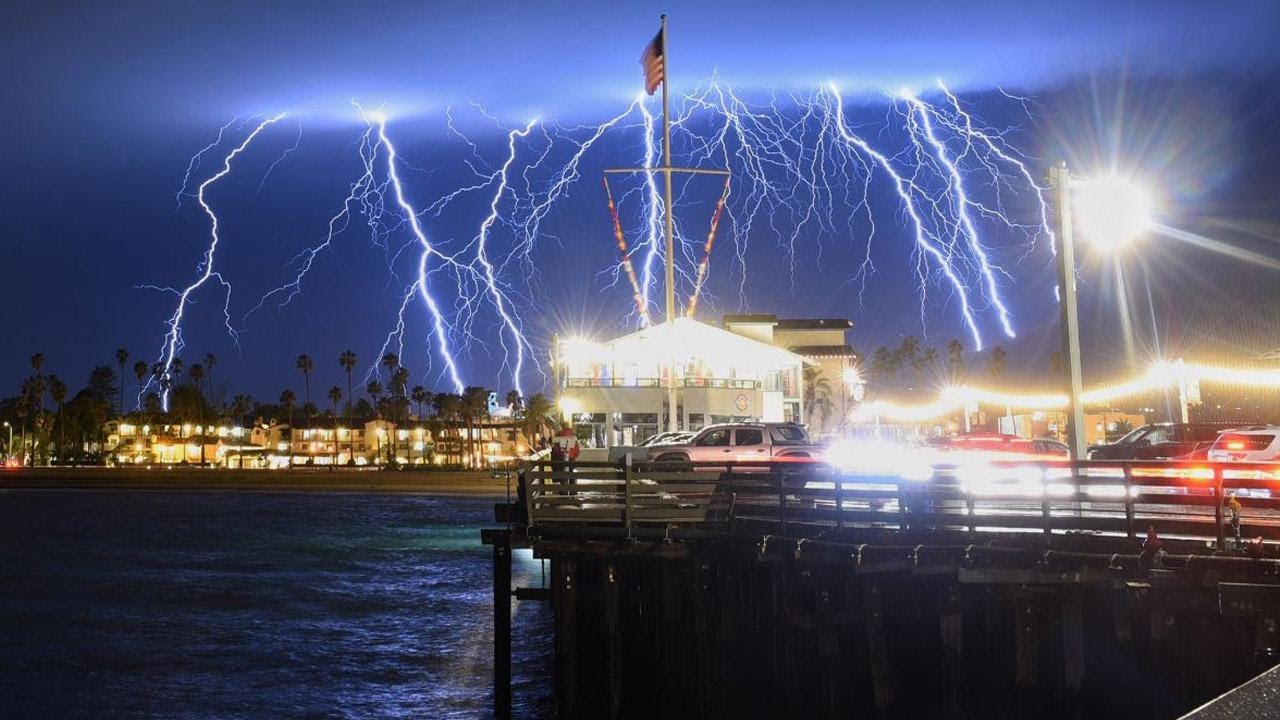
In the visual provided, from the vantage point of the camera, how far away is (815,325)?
9950 cm

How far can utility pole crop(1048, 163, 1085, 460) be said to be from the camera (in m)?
16.6

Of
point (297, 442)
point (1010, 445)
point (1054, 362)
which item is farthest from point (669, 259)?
point (297, 442)

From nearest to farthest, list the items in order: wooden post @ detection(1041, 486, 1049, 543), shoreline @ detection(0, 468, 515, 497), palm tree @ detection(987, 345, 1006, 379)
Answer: wooden post @ detection(1041, 486, 1049, 543), palm tree @ detection(987, 345, 1006, 379), shoreline @ detection(0, 468, 515, 497)

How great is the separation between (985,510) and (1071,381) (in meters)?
3.60

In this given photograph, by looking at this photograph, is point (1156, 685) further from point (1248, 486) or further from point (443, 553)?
point (443, 553)

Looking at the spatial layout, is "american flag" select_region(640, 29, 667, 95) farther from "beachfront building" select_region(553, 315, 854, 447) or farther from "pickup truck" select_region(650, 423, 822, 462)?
"beachfront building" select_region(553, 315, 854, 447)

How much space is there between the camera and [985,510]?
63.4ft

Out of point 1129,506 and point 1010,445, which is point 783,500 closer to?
point 1129,506

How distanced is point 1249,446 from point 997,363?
66320 mm

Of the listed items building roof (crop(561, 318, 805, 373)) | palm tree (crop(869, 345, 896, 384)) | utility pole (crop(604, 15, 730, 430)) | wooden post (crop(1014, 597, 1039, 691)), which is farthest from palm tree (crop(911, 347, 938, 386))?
wooden post (crop(1014, 597, 1039, 691))

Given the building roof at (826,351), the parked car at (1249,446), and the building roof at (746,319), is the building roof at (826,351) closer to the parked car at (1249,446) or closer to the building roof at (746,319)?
the building roof at (746,319)

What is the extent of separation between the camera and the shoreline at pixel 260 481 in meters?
90.8

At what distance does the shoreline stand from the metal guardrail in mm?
65533

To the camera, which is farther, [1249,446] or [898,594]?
[1249,446]
